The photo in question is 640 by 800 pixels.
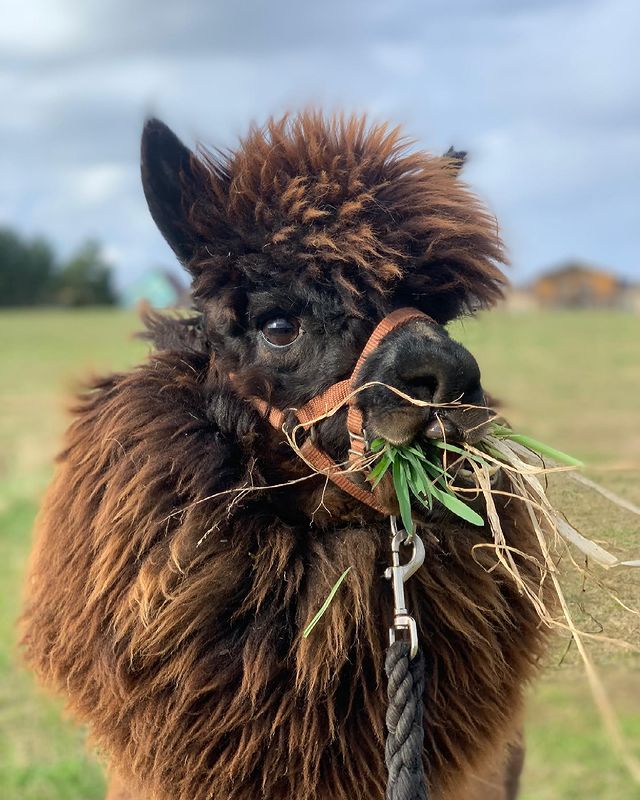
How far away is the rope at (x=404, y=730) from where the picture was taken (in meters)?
1.46

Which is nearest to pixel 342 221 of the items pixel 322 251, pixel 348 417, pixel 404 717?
pixel 322 251

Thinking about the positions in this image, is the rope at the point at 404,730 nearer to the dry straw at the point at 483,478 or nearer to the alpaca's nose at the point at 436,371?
the dry straw at the point at 483,478

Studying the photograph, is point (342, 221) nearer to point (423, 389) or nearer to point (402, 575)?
point (423, 389)

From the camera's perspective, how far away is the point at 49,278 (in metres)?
63.2

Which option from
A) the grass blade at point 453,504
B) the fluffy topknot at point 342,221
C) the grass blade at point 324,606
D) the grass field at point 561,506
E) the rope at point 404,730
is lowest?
the grass field at point 561,506

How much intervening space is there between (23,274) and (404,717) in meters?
66.4

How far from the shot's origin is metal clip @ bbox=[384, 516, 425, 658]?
153 cm

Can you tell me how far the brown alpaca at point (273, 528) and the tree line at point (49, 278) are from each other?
61.4 meters

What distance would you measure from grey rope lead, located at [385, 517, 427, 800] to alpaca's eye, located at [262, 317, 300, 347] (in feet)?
2.15

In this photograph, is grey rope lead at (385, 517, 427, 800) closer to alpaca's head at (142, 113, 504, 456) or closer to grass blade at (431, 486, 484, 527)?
grass blade at (431, 486, 484, 527)

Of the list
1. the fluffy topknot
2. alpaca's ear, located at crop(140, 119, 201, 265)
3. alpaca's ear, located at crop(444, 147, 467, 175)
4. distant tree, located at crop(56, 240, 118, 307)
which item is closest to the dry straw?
the fluffy topknot

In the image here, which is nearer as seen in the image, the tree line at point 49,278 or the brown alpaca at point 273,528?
the brown alpaca at point 273,528

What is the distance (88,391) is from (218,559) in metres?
0.71

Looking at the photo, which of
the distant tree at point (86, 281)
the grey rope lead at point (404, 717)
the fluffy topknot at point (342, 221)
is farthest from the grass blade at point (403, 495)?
the distant tree at point (86, 281)
